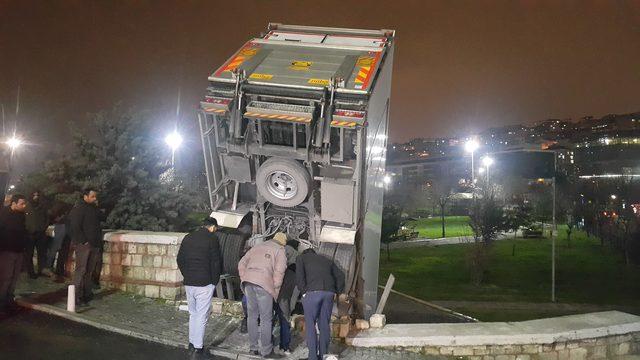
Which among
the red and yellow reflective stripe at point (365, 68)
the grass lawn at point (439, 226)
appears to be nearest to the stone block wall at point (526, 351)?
the red and yellow reflective stripe at point (365, 68)

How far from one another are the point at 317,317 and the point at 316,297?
252 mm

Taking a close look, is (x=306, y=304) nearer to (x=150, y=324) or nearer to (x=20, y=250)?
(x=150, y=324)

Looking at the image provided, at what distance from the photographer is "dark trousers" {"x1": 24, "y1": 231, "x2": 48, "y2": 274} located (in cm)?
898

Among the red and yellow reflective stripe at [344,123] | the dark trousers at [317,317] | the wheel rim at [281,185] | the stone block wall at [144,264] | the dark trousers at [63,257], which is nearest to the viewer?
the dark trousers at [317,317]

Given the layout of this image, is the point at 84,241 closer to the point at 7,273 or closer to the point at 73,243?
the point at 73,243

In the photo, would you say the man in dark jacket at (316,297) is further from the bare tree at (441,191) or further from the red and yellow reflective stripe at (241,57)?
the bare tree at (441,191)

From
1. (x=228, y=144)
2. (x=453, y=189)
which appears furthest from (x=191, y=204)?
(x=453, y=189)

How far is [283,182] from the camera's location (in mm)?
7066

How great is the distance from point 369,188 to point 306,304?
8.27 ft

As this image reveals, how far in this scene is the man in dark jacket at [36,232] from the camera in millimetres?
8977

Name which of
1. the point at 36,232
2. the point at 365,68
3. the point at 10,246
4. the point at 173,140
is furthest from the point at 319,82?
the point at 173,140

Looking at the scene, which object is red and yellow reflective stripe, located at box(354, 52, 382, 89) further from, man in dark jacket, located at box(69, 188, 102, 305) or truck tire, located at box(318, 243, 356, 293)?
man in dark jacket, located at box(69, 188, 102, 305)

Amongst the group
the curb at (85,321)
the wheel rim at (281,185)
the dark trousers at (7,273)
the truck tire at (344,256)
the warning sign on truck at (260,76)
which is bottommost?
the curb at (85,321)

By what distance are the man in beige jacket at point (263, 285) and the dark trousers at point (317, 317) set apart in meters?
0.40
